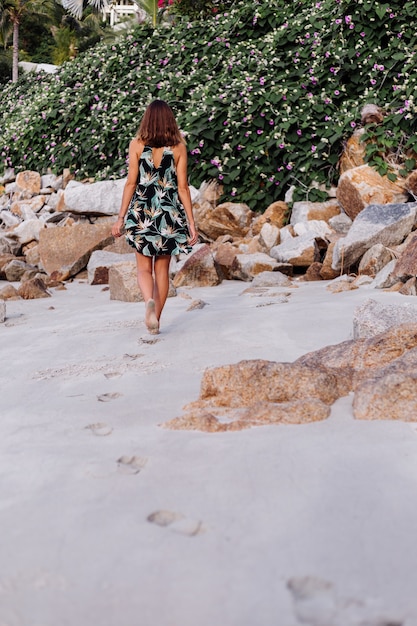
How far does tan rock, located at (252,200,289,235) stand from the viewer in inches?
338

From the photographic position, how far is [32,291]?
6477 mm

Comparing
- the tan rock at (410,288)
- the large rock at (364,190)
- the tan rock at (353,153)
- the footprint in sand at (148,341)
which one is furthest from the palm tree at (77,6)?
the footprint in sand at (148,341)

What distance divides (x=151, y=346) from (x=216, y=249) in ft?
12.9

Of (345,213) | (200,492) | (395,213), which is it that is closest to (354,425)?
(200,492)

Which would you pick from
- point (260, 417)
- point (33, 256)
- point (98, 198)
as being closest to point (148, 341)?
point (260, 417)

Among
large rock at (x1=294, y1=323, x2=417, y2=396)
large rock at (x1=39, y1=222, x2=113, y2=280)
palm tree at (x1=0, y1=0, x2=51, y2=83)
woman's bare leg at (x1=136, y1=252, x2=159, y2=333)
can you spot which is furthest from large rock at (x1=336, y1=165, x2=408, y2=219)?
palm tree at (x1=0, y1=0, x2=51, y2=83)

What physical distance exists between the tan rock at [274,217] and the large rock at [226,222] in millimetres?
207

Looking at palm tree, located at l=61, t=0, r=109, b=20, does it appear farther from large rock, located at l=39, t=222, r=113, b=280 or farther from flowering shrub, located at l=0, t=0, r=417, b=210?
large rock, located at l=39, t=222, r=113, b=280

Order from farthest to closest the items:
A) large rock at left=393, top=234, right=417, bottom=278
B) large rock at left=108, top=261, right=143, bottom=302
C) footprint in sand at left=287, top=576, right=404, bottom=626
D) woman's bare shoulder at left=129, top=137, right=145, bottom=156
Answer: large rock at left=108, top=261, right=143, bottom=302, large rock at left=393, top=234, right=417, bottom=278, woman's bare shoulder at left=129, top=137, right=145, bottom=156, footprint in sand at left=287, top=576, right=404, bottom=626

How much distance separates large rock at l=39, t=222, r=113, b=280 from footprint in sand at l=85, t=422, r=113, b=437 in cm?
595

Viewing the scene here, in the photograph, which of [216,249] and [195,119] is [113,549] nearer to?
[216,249]

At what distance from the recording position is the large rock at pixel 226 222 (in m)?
8.73

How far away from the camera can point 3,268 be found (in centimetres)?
818

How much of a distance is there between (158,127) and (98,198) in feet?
18.4
